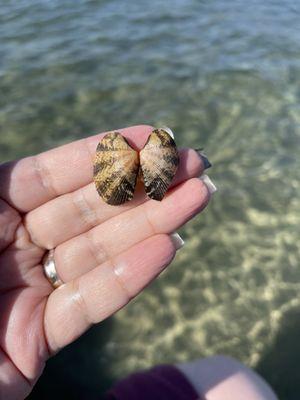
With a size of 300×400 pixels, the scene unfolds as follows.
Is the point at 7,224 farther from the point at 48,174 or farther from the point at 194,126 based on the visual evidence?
the point at 194,126

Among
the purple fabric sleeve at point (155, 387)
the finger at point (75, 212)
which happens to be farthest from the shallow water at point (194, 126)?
the finger at point (75, 212)

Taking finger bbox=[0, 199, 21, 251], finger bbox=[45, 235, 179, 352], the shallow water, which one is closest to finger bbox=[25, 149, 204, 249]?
finger bbox=[0, 199, 21, 251]

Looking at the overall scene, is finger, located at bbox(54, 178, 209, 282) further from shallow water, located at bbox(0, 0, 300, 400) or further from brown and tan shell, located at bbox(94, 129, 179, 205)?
shallow water, located at bbox(0, 0, 300, 400)

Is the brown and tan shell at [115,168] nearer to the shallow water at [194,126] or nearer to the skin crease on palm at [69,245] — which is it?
the skin crease on palm at [69,245]

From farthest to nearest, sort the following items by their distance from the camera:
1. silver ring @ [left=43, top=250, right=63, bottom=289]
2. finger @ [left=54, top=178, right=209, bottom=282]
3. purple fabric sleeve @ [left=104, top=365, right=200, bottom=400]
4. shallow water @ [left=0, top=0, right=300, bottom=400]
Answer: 1. shallow water @ [left=0, top=0, right=300, bottom=400]
2. silver ring @ [left=43, top=250, right=63, bottom=289]
3. finger @ [left=54, top=178, right=209, bottom=282]
4. purple fabric sleeve @ [left=104, top=365, right=200, bottom=400]

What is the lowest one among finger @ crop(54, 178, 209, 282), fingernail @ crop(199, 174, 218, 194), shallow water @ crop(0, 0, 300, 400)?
shallow water @ crop(0, 0, 300, 400)

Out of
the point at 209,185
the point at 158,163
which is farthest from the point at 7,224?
the point at 209,185
